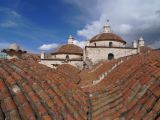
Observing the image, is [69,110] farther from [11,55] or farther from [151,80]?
[11,55]

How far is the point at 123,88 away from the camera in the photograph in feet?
16.1

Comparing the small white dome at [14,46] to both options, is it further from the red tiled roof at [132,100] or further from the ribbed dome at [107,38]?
the ribbed dome at [107,38]

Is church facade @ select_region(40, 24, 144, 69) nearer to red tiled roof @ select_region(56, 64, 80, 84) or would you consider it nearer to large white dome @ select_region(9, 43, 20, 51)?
red tiled roof @ select_region(56, 64, 80, 84)

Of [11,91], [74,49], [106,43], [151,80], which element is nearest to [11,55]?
[11,91]

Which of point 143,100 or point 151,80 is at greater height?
point 151,80

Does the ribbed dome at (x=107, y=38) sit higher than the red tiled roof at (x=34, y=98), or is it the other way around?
the ribbed dome at (x=107, y=38)

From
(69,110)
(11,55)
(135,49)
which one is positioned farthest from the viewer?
(135,49)

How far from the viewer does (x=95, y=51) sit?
29.3 meters

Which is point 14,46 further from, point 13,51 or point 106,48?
point 106,48

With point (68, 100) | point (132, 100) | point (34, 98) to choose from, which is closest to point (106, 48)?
point (68, 100)

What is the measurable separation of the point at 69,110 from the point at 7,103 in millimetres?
1096

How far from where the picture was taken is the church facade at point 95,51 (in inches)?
1152

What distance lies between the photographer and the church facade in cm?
2926

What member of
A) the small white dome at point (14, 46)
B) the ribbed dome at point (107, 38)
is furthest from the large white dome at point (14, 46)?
the ribbed dome at point (107, 38)
